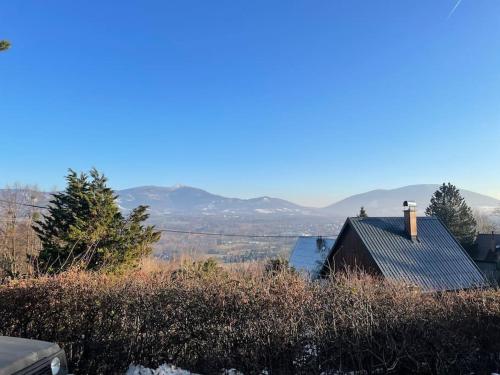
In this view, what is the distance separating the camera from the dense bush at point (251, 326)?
584 centimetres

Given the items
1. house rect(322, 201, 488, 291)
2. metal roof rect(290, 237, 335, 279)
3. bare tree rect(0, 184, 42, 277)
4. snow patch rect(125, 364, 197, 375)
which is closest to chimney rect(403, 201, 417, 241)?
house rect(322, 201, 488, 291)

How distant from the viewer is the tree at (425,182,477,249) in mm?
44600

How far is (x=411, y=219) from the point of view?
22.8 meters

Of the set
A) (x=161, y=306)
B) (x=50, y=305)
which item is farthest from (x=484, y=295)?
(x=50, y=305)

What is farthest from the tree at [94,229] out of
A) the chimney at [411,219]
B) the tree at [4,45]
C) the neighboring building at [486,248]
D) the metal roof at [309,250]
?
the neighboring building at [486,248]

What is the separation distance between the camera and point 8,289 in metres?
6.39

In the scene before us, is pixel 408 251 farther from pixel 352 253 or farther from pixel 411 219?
pixel 352 253

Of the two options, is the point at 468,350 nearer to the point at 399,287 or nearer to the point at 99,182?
the point at 399,287

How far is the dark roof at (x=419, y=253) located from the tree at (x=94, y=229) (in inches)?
483

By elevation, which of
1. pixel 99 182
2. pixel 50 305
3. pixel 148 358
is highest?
pixel 99 182

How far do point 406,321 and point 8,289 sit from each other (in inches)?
241

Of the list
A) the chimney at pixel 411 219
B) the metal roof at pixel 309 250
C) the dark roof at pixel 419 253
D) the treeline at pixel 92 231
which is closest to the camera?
the treeline at pixel 92 231

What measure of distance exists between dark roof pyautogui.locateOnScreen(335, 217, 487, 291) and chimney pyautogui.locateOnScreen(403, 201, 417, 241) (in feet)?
0.83

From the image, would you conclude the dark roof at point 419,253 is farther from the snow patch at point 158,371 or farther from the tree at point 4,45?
the tree at point 4,45
